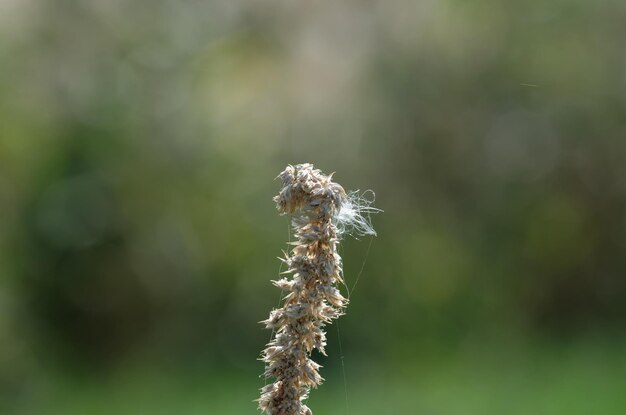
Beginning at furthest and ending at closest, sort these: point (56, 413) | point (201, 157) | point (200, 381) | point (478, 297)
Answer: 1. point (201, 157)
2. point (478, 297)
3. point (200, 381)
4. point (56, 413)

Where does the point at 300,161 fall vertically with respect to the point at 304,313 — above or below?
above

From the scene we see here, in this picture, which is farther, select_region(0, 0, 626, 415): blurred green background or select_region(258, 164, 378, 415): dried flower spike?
select_region(0, 0, 626, 415): blurred green background

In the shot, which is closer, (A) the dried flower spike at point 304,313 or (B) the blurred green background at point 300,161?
(A) the dried flower spike at point 304,313

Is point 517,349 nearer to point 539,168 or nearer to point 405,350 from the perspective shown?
point 405,350

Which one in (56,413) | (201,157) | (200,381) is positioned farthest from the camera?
(201,157)

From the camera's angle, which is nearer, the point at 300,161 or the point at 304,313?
the point at 304,313

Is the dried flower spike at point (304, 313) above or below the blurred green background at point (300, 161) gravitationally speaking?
below

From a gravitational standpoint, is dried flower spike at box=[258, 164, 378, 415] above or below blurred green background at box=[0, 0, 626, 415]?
below

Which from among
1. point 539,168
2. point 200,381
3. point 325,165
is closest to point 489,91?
point 539,168
